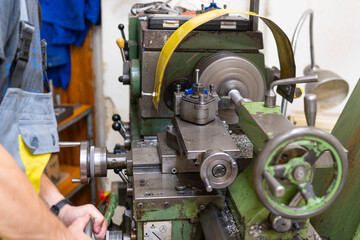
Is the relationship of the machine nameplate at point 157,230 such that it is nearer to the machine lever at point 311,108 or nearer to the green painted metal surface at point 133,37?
the machine lever at point 311,108

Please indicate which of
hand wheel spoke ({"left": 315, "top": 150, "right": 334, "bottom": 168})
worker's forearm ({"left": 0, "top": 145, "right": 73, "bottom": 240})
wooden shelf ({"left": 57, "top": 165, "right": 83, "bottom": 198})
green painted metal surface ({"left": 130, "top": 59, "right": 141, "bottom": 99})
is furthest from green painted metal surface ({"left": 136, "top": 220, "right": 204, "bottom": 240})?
wooden shelf ({"left": 57, "top": 165, "right": 83, "bottom": 198})

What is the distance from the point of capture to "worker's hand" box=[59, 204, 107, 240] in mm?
1157

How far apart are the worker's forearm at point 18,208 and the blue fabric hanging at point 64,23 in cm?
184

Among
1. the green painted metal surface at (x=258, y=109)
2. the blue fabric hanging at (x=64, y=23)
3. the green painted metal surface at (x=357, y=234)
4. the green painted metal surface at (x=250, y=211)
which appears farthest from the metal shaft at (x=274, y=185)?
the blue fabric hanging at (x=64, y=23)

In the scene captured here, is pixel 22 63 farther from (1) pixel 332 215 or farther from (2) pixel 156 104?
(1) pixel 332 215

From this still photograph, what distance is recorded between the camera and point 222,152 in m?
0.93

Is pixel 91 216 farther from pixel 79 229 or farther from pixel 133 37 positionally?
pixel 133 37

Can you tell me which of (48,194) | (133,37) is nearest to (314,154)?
(48,194)

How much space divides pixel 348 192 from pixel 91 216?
0.79 meters

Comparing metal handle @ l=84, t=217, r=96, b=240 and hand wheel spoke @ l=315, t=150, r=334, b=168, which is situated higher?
hand wheel spoke @ l=315, t=150, r=334, b=168

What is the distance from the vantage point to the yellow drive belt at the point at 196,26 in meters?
1.11

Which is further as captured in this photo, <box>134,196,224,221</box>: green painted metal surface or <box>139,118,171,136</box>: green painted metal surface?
Result: <box>139,118,171,136</box>: green painted metal surface

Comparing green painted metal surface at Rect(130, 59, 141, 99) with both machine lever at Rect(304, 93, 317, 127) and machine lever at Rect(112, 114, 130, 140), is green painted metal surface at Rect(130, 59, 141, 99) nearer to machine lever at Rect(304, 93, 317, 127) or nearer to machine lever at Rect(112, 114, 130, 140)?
machine lever at Rect(112, 114, 130, 140)

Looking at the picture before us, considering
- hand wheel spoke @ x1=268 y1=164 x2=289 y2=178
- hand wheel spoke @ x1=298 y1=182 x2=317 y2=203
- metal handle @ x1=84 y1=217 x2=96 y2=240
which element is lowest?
metal handle @ x1=84 y1=217 x2=96 y2=240
